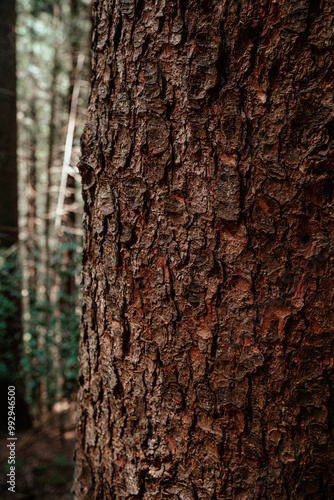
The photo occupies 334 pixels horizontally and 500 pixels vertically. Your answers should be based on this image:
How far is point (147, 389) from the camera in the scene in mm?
1002

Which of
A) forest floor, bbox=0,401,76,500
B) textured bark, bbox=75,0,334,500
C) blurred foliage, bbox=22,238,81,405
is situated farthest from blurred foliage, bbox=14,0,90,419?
textured bark, bbox=75,0,334,500

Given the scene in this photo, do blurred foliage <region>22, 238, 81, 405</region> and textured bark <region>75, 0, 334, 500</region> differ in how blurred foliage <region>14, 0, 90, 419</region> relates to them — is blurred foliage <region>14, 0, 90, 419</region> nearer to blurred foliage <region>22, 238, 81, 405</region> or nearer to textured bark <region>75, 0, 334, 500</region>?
blurred foliage <region>22, 238, 81, 405</region>

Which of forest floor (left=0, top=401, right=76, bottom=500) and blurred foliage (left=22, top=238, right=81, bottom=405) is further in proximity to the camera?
blurred foliage (left=22, top=238, right=81, bottom=405)

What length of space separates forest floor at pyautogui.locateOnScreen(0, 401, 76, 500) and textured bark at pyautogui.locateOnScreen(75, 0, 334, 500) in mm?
3396

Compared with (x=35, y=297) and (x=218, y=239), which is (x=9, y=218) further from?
(x=218, y=239)

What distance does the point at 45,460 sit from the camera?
13.9ft

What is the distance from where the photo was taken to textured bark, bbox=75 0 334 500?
32.1 inches

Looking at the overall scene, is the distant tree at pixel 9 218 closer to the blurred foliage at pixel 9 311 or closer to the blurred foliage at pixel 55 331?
the blurred foliage at pixel 9 311

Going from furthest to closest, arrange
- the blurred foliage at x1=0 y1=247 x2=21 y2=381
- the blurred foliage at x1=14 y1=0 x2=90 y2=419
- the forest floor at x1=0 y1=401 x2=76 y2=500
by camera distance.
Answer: the blurred foliage at x1=14 y1=0 x2=90 y2=419
the blurred foliage at x1=0 y1=247 x2=21 y2=381
the forest floor at x1=0 y1=401 x2=76 y2=500

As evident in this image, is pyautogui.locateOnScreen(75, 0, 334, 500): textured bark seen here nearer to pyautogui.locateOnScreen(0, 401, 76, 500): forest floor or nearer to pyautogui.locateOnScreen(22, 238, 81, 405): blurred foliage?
pyautogui.locateOnScreen(0, 401, 76, 500): forest floor

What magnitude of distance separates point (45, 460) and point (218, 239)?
4.46 metres

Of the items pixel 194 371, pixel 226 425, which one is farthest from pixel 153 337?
pixel 226 425

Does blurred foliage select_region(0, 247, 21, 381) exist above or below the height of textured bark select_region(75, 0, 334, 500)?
above

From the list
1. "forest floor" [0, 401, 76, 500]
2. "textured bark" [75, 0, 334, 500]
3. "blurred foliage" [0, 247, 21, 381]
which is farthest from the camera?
"blurred foliage" [0, 247, 21, 381]
